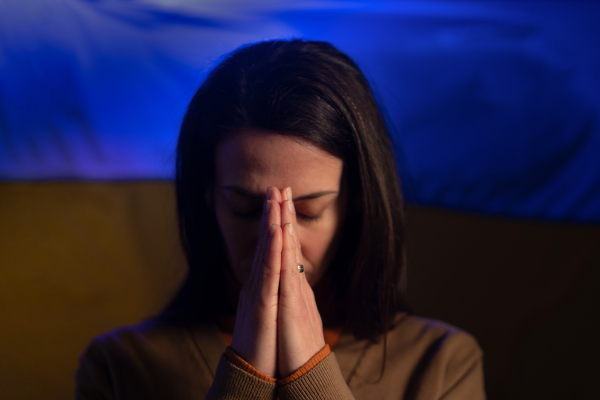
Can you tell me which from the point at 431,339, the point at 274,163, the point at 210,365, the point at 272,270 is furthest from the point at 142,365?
the point at 431,339

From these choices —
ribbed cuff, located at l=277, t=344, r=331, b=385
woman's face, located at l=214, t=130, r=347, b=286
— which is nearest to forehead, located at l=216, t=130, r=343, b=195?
woman's face, located at l=214, t=130, r=347, b=286

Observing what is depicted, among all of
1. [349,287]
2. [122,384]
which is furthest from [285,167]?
[122,384]

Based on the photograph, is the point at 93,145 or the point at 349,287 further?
the point at 93,145

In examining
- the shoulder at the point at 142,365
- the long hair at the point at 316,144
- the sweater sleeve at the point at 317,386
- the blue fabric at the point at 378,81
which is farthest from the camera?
the blue fabric at the point at 378,81

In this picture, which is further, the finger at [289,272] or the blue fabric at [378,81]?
the blue fabric at [378,81]

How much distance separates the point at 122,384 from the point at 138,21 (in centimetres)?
96

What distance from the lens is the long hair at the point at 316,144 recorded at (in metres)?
0.79

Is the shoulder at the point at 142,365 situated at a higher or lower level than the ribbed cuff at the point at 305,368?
lower

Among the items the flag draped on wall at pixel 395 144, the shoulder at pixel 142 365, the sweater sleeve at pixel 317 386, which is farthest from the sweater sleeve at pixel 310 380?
the flag draped on wall at pixel 395 144

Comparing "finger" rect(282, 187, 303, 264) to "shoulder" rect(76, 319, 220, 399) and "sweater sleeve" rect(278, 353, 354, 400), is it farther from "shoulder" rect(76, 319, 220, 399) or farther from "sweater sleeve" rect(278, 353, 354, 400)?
"shoulder" rect(76, 319, 220, 399)

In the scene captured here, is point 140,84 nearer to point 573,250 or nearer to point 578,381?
point 573,250

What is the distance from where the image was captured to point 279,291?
29.9 inches

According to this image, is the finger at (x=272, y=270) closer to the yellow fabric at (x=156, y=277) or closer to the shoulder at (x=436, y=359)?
the shoulder at (x=436, y=359)

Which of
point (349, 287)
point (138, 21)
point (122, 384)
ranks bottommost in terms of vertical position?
point (122, 384)
